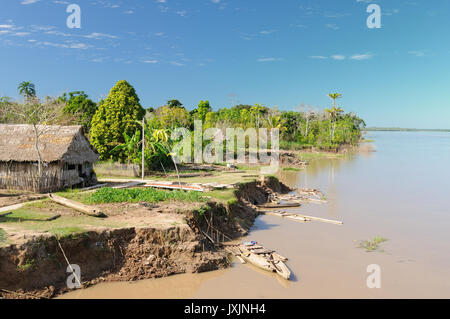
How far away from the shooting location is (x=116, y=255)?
881 centimetres

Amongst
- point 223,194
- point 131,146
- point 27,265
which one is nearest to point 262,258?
point 223,194

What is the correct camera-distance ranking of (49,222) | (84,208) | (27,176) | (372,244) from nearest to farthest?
(49,222)
(84,208)
(372,244)
(27,176)

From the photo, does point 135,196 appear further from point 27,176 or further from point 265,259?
point 265,259

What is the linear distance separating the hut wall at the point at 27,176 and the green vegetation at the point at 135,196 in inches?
91.5

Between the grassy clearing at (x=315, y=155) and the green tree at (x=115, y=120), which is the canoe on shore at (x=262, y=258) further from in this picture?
the grassy clearing at (x=315, y=155)

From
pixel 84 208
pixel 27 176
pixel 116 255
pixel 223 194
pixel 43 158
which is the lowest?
pixel 116 255

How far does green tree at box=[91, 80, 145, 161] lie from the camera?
19312 millimetres

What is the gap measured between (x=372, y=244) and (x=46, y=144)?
13076 mm

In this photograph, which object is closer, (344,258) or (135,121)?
(344,258)

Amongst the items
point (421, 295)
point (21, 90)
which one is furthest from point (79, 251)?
point (21, 90)

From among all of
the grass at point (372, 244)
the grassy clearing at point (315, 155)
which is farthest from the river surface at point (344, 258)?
the grassy clearing at point (315, 155)

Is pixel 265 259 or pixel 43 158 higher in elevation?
pixel 43 158

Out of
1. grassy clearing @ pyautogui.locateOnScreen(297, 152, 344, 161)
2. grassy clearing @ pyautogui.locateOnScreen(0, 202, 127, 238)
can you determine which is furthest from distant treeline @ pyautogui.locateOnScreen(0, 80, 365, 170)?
grassy clearing @ pyautogui.locateOnScreen(0, 202, 127, 238)

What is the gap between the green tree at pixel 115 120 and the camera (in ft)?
63.4
